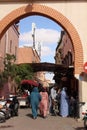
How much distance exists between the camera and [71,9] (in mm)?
18656

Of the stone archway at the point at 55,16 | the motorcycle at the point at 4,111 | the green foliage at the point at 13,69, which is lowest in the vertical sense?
the motorcycle at the point at 4,111

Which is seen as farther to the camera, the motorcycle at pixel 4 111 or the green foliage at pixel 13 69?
the green foliage at pixel 13 69

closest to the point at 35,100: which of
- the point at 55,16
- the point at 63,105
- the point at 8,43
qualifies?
the point at 63,105

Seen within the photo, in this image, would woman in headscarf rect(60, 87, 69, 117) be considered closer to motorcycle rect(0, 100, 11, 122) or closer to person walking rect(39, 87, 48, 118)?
person walking rect(39, 87, 48, 118)

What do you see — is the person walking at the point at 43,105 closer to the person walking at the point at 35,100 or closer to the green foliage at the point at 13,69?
the person walking at the point at 35,100

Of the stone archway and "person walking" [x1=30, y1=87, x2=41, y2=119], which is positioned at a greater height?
the stone archway

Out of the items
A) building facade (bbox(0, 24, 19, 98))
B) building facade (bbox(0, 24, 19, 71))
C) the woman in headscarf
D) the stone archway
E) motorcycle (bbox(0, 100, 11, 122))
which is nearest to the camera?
motorcycle (bbox(0, 100, 11, 122))

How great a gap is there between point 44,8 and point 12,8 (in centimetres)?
154

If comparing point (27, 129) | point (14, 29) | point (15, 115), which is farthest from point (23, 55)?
point (27, 129)

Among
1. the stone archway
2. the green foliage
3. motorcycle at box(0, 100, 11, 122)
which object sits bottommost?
motorcycle at box(0, 100, 11, 122)

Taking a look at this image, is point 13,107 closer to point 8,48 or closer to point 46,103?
point 46,103

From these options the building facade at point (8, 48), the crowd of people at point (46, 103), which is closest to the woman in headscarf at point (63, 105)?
the crowd of people at point (46, 103)

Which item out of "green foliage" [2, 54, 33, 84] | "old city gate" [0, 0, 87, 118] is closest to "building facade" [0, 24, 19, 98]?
"green foliage" [2, 54, 33, 84]

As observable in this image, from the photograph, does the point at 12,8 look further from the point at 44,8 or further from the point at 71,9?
the point at 71,9
